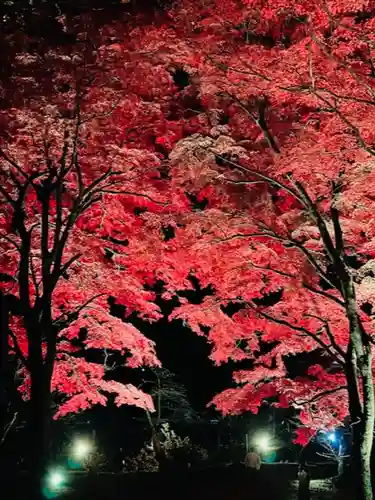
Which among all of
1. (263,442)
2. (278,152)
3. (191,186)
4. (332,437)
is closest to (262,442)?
(263,442)

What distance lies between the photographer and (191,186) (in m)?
11.2

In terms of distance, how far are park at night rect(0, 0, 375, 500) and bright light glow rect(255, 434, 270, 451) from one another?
516 inches

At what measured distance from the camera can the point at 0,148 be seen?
8.89m

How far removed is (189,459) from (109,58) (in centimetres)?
1548

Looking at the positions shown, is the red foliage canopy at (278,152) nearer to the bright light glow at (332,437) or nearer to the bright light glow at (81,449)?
the bright light glow at (332,437)

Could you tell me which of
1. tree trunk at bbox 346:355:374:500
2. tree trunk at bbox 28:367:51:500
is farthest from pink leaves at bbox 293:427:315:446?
tree trunk at bbox 28:367:51:500

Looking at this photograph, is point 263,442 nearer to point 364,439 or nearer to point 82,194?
point 364,439

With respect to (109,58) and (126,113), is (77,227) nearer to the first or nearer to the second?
(126,113)

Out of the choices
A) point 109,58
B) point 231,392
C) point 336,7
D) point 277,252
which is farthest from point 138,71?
point 231,392

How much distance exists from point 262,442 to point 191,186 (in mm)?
21051

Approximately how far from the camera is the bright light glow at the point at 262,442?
28003mm

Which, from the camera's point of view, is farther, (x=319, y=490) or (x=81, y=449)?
(x=81, y=449)

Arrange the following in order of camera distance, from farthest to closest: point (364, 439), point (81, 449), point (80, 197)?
point (81, 449)
point (80, 197)
point (364, 439)

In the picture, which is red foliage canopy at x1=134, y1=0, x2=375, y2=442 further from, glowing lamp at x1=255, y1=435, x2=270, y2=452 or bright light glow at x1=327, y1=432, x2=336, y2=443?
glowing lamp at x1=255, y1=435, x2=270, y2=452
